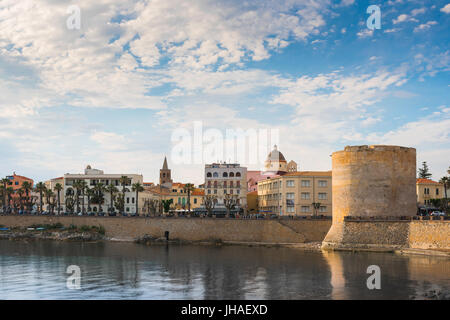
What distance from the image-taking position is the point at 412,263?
5116cm

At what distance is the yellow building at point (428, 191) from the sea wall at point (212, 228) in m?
26.6

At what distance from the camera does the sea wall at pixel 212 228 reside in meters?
72.4

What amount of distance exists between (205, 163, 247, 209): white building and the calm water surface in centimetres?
3417

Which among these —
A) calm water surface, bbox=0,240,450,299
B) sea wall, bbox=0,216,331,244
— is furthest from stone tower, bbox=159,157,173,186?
calm water surface, bbox=0,240,450,299

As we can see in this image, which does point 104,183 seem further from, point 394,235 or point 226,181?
point 394,235

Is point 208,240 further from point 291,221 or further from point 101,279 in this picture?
point 101,279

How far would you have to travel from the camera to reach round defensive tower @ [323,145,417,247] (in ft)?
205

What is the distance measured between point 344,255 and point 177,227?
2948cm

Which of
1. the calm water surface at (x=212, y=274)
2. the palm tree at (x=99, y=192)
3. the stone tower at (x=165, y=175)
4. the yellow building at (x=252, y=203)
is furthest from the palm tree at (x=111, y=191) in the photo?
the stone tower at (x=165, y=175)

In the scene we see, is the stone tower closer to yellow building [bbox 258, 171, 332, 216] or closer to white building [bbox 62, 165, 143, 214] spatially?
white building [bbox 62, 165, 143, 214]

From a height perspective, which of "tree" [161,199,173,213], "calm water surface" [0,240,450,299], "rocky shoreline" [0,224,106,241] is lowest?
"calm water surface" [0,240,450,299]

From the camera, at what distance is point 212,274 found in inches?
1788

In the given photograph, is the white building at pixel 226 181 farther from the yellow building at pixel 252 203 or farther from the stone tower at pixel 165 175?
the stone tower at pixel 165 175

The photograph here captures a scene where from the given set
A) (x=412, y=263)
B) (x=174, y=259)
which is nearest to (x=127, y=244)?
(x=174, y=259)
